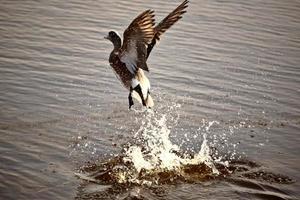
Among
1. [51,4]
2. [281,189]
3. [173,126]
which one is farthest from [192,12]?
[281,189]

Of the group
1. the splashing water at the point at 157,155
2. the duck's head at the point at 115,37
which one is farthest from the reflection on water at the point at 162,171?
the duck's head at the point at 115,37

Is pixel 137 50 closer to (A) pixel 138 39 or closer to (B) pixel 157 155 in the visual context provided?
(A) pixel 138 39

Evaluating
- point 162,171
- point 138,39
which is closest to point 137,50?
point 138,39

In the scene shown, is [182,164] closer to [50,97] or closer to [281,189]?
[281,189]

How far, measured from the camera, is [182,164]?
5.76 meters

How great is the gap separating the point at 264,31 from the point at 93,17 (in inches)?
142

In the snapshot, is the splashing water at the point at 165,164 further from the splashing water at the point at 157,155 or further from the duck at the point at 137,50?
the duck at the point at 137,50

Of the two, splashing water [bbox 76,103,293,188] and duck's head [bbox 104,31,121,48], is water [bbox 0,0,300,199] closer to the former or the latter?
splashing water [bbox 76,103,293,188]

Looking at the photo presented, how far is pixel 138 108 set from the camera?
7.14 metres

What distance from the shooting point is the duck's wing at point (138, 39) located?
18.0 feet

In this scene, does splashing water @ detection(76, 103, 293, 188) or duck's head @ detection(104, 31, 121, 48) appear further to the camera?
duck's head @ detection(104, 31, 121, 48)

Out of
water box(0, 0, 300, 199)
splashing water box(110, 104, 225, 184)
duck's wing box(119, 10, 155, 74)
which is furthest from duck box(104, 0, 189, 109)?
water box(0, 0, 300, 199)

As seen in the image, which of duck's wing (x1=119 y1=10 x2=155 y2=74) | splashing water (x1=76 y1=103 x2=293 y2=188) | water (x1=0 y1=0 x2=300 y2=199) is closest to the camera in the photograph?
water (x1=0 y1=0 x2=300 y2=199)

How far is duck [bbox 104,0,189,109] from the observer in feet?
18.1
